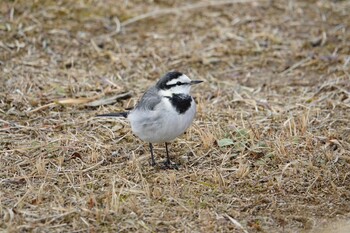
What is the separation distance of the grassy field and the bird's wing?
626 mm

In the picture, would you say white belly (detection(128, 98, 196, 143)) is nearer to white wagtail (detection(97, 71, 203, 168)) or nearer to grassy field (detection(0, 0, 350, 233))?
white wagtail (detection(97, 71, 203, 168))

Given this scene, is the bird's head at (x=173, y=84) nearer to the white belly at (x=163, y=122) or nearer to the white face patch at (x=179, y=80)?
the white face patch at (x=179, y=80)

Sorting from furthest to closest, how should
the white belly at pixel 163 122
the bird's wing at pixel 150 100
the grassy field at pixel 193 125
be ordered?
the bird's wing at pixel 150 100 → the white belly at pixel 163 122 → the grassy field at pixel 193 125

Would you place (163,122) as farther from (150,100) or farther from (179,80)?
(179,80)

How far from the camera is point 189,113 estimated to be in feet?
20.8

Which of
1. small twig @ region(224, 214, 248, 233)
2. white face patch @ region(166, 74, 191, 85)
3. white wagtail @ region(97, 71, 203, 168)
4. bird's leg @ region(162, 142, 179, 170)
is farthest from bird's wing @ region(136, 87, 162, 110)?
small twig @ region(224, 214, 248, 233)

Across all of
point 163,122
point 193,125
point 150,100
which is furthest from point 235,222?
point 193,125

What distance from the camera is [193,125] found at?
7289 millimetres

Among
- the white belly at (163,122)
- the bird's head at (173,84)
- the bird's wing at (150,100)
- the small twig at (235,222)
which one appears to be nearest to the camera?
the small twig at (235,222)

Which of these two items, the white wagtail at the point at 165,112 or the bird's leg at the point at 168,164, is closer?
the white wagtail at the point at 165,112

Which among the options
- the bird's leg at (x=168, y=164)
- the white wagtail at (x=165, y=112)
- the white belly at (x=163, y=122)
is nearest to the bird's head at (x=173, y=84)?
the white wagtail at (x=165, y=112)

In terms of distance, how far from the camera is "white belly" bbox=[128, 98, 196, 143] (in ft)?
20.4

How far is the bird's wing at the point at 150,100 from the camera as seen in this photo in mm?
6375

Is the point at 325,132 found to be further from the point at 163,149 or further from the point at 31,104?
the point at 31,104
